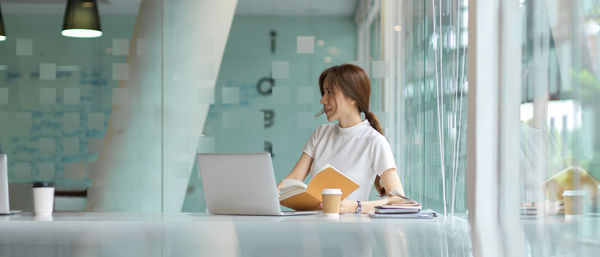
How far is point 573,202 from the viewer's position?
1643 millimetres

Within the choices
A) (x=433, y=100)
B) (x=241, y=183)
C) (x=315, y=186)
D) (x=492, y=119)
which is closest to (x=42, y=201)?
(x=241, y=183)

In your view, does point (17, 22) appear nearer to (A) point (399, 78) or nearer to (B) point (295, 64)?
(B) point (295, 64)

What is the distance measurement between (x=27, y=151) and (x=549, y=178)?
438 centimetres

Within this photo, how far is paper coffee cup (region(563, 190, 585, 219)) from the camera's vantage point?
1.59 metres

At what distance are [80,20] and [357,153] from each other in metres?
2.88

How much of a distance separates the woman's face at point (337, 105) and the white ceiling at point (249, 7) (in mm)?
1602

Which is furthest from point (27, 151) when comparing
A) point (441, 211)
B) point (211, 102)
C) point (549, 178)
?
point (549, 178)

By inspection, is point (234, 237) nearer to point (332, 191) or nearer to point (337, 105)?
point (332, 191)

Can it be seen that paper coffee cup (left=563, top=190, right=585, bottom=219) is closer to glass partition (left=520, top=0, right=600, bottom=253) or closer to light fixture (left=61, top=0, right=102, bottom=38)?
glass partition (left=520, top=0, right=600, bottom=253)

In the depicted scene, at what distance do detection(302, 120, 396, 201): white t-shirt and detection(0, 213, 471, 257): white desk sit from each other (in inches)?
43.1

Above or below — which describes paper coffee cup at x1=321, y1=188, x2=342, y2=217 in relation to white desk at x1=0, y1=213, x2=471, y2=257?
above

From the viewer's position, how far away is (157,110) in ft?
16.2

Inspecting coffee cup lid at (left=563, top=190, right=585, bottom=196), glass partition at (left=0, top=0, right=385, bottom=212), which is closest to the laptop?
coffee cup lid at (left=563, top=190, right=585, bottom=196)

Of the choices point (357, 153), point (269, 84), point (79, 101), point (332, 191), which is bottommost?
point (332, 191)
